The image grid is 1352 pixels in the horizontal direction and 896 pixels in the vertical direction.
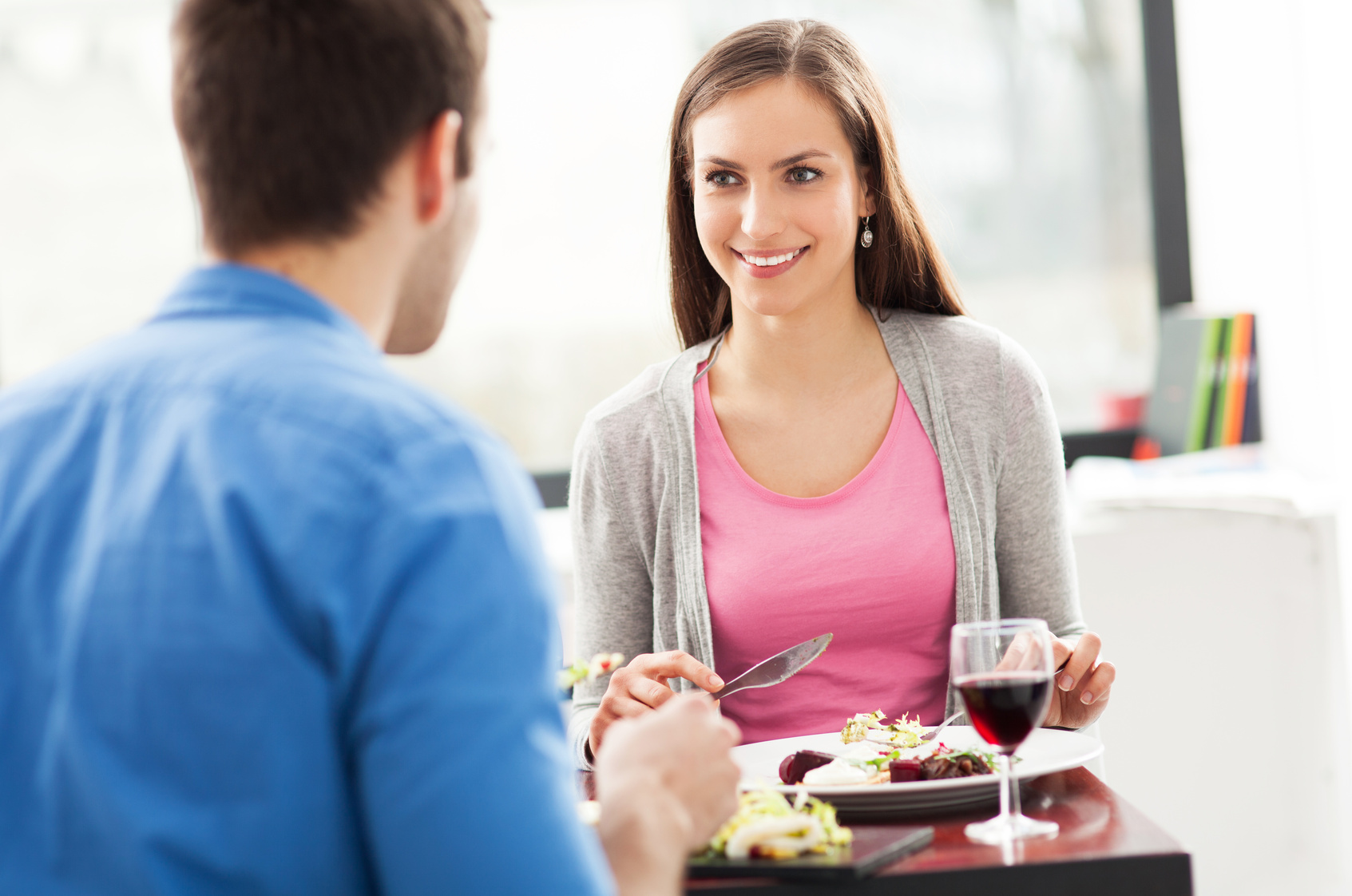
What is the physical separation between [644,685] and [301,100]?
0.80m

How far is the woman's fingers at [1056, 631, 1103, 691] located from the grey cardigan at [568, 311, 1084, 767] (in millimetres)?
256

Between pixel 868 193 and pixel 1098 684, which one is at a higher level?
pixel 868 193

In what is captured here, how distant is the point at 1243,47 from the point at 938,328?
61.9 inches

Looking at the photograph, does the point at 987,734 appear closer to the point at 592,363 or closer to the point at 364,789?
the point at 364,789

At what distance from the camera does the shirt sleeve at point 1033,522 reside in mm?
1635

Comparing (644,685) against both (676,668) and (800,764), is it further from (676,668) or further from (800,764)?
(800,764)

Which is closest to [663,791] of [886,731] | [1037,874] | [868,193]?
[1037,874]

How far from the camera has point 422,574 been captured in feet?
2.03

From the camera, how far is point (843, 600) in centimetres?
158

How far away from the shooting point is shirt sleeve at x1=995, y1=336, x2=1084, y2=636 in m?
1.63

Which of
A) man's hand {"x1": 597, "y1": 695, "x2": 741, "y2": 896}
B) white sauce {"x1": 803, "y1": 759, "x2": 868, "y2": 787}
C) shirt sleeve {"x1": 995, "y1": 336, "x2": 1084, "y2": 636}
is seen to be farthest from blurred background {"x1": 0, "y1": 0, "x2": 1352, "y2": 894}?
man's hand {"x1": 597, "y1": 695, "x2": 741, "y2": 896}

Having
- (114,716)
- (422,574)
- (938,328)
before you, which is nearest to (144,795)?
(114,716)

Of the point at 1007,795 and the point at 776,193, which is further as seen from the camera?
the point at 776,193

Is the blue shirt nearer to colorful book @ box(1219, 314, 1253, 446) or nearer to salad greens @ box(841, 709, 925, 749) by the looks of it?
salad greens @ box(841, 709, 925, 749)
